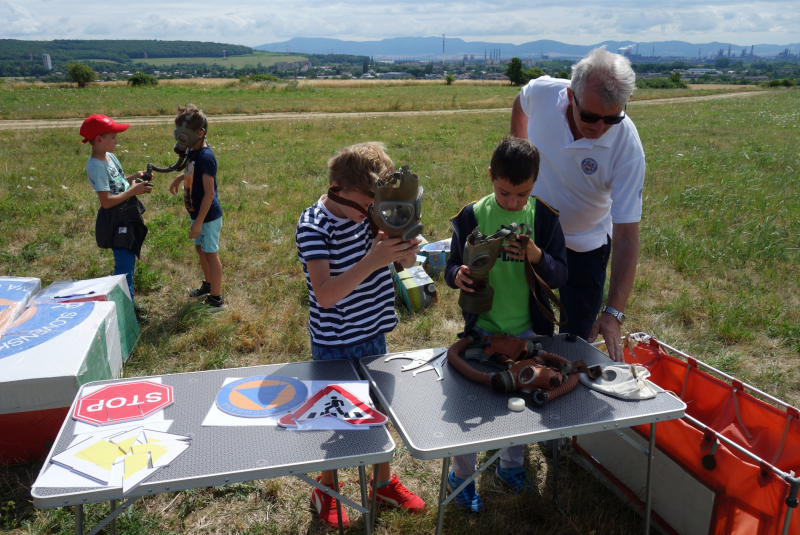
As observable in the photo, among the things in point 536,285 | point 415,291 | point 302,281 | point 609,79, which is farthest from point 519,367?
point 302,281

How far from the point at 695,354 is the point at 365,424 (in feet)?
11.4

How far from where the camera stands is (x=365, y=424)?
1929 millimetres

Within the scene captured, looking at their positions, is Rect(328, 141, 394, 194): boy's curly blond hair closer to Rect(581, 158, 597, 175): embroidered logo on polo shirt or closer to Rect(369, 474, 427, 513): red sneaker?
Rect(581, 158, 597, 175): embroidered logo on polo shirt

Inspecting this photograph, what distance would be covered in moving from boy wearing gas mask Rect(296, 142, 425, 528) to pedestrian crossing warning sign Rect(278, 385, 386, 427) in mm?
363

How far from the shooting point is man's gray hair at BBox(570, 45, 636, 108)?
2.33 meters

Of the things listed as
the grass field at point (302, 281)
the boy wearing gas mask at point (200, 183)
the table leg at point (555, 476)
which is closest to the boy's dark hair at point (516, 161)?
the table leg at point (555, 476)

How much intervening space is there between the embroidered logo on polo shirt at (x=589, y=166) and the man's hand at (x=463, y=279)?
93 cm

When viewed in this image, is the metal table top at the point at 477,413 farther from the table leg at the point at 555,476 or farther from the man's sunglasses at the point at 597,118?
the man's sunglasses at the point at 597,118

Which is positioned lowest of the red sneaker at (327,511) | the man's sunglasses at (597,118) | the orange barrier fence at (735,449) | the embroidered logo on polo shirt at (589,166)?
the red sneaker at (327,511)

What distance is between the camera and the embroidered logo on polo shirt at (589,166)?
2645mm

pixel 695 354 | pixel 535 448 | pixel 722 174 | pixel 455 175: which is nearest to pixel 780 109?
pixel 722 174

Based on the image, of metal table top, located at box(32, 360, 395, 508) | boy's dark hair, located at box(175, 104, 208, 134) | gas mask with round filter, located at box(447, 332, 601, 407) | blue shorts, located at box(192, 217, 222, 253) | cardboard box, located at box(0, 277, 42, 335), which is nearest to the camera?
metal table top, located at box(32, 360, 395, 508)

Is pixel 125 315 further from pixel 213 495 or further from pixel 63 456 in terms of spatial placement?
pixel 63 456

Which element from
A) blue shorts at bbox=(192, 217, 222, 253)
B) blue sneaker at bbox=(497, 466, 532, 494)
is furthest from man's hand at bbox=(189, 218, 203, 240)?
blue sneaker at bbox=(497, 466, 532, 494)
